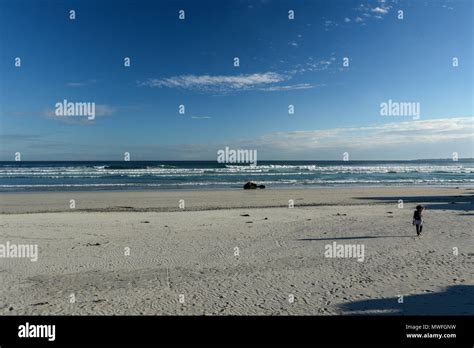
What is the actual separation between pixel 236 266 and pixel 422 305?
438 cm

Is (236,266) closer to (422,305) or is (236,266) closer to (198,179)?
(422,305)

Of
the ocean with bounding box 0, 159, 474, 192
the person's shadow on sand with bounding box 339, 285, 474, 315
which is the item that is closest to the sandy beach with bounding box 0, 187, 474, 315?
the person's shadow on sand with bounding box 339, 285, 474, 315

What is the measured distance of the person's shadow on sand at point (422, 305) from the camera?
6424 mm

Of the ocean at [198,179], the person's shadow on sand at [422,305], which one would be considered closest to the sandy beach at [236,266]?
the person's shadow on sand at [422,305]

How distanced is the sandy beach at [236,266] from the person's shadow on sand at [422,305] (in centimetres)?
2

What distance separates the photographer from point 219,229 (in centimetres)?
1431

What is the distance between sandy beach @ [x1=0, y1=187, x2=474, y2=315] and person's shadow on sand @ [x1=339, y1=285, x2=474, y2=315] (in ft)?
0.06

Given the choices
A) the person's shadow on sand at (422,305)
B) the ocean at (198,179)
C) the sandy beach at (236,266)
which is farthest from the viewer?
the ocean at (198,179)

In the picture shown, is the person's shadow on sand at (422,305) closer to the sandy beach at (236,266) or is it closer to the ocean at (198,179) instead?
the sandy beach at (236,266)

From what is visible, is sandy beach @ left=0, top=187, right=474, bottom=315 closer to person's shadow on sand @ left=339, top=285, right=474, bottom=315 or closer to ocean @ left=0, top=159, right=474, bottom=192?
person's shadow on sand @ left=339, top=285, right=474, bottom=315

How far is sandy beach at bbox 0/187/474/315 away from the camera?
690 centimetres
